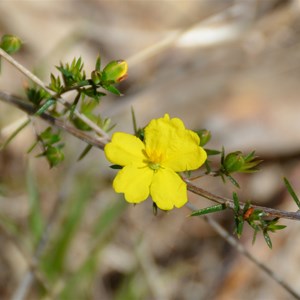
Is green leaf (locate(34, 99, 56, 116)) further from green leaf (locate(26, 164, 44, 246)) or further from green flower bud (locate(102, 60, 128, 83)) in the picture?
green leaf (locate(26, 164, 44, 246))

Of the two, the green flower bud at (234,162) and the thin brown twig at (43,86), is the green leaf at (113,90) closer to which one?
the thin brown twig at (43,86)

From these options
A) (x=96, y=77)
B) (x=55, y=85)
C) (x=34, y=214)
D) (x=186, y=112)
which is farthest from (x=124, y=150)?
Result: (x=186, y=112)

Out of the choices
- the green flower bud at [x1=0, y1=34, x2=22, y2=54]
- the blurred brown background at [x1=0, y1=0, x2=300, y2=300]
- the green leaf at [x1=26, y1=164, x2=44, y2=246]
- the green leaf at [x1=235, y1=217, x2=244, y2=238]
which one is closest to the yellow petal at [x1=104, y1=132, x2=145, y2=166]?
the green leaf at [x1=235, y1=217, x2=244, y2=238]

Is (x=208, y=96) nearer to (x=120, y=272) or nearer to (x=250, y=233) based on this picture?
(x=250, y=233)

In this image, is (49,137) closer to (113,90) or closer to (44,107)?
(44,107)

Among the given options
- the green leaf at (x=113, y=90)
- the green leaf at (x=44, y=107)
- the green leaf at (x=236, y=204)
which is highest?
the green leaf at (x=113, y=90)

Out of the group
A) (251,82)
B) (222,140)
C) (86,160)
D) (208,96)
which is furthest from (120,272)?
(251,82)

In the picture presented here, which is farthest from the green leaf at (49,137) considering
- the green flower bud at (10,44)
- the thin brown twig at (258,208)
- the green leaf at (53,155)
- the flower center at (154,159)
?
the thin brown twig at (258,208)
